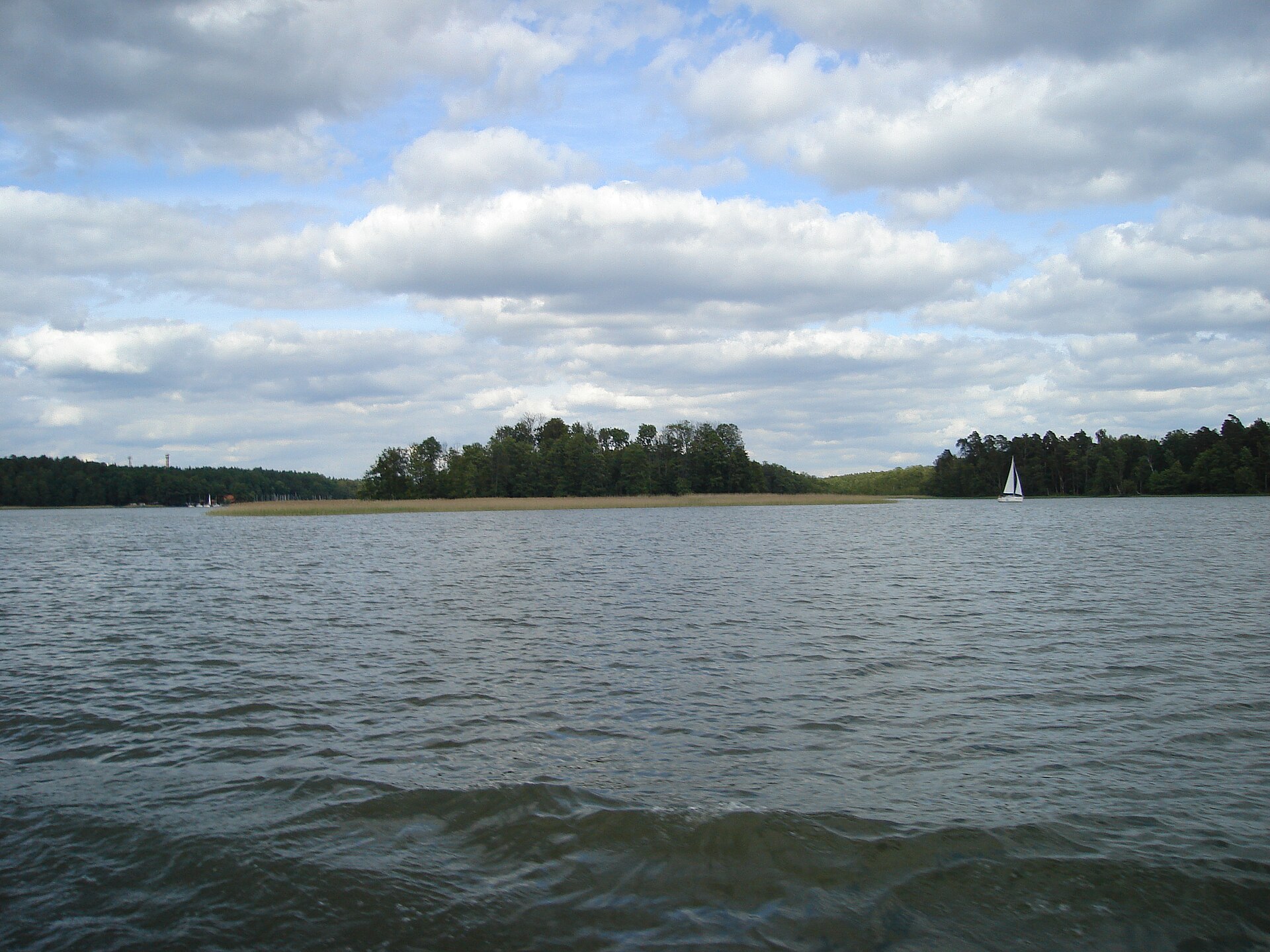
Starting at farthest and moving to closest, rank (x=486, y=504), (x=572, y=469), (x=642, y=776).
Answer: (x=572, y=469)
(x=486, y=504)
(x=642, y=776)

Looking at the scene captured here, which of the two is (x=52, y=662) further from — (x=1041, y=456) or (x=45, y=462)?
(x=45, y=462)

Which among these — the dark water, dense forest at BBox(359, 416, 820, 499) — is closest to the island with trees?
dense forest at BBox(359, 416, 820, 499)

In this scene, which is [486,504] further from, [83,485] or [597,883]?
[83,485]

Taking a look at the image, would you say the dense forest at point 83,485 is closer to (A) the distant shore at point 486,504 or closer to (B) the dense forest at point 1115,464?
(A) the distant shore at point 486,504

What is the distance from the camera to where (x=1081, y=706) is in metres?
9.86

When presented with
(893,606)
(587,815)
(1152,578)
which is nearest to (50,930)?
(587,815)

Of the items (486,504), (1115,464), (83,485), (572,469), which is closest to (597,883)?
(486,504)

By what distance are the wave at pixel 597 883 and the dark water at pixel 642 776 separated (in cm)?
2

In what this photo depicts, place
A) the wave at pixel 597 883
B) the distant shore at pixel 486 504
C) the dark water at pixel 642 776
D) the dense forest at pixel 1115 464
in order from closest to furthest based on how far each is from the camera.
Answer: the wave at pixel 597 883, the dark water at pixel 642 776, the distant shore at pixel 486 504, the dense forest at pixel 1115 464

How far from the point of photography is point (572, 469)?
134 metres

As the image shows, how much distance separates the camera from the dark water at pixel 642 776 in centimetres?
520

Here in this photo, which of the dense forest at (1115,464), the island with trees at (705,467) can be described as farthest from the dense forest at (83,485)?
the dense forest at (1115,464)

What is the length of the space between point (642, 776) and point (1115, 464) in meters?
165

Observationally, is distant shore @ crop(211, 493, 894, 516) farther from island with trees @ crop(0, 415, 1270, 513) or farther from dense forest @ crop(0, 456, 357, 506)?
dense forest @ crop(0, 456, 357, 506)
